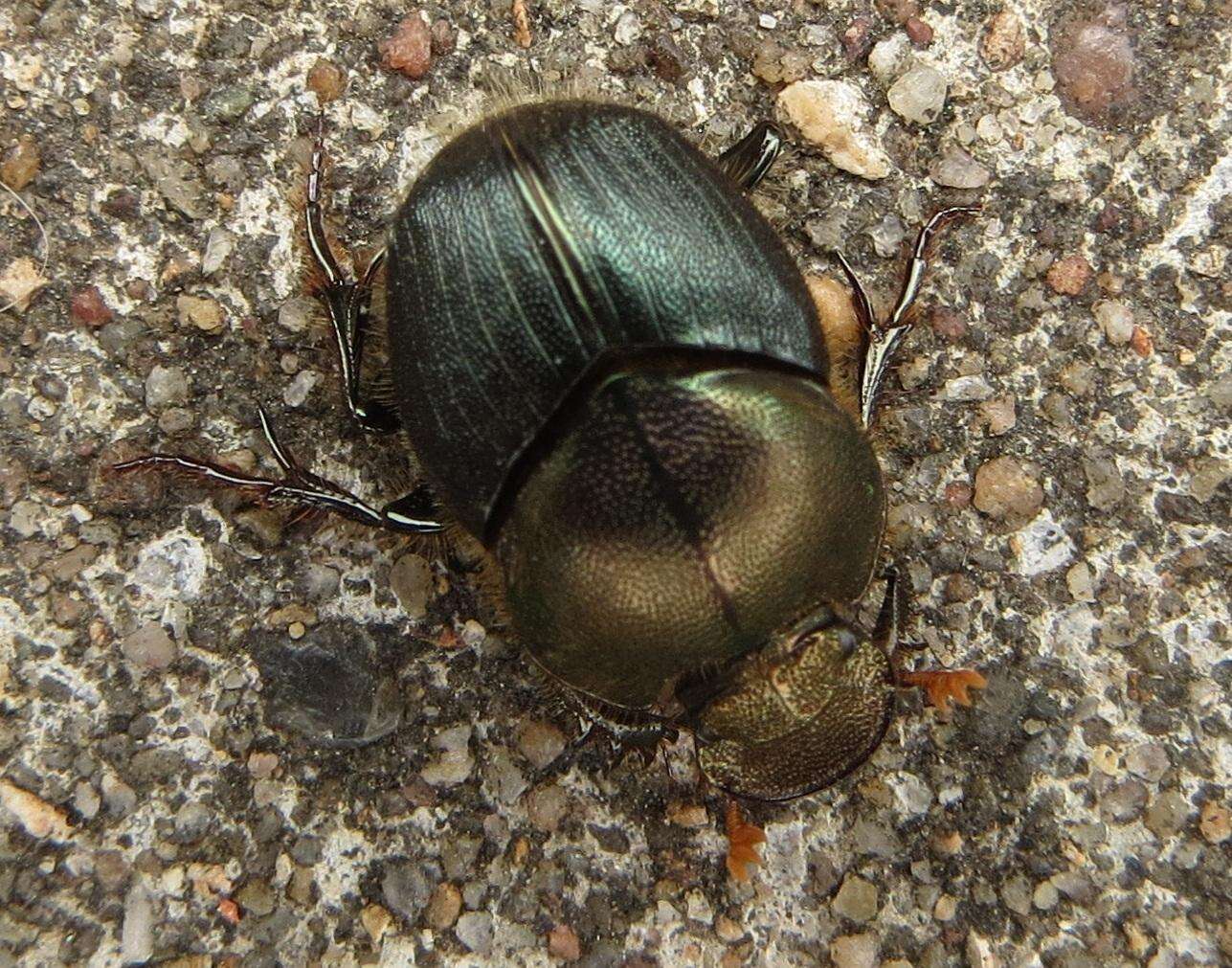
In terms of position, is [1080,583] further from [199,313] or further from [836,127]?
[199,313]

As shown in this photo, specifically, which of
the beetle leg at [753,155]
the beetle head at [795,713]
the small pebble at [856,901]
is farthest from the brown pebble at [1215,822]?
the beetle leg at [753,155]

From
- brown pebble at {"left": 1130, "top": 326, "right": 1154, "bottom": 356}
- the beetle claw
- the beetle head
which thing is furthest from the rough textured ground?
the beetle head

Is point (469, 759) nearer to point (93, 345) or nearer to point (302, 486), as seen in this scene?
point (302, 486)

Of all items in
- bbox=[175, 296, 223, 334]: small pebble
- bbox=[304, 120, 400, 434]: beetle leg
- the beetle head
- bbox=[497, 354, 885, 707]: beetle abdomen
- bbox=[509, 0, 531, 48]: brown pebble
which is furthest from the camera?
bbox=[509, 0, 531, 48]: brown pebble

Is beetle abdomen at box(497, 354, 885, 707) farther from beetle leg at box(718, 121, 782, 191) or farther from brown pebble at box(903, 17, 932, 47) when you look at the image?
brown pebble at box(903, 17, 932, 47)

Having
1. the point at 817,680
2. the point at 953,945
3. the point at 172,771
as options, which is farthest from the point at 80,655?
the point at 953,945

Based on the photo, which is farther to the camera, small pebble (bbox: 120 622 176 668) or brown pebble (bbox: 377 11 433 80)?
brown pebble (bbox: 377 11 433 80)

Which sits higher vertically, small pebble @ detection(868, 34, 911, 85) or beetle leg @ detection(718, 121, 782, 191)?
small pebble @ detection(868, 34, 911, 85)

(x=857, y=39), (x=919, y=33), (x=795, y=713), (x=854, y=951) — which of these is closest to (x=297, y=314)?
(x=795, y=713)
